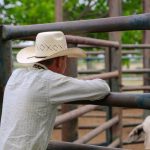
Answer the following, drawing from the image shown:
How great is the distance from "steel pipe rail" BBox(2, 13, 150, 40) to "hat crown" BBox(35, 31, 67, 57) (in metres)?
0.09

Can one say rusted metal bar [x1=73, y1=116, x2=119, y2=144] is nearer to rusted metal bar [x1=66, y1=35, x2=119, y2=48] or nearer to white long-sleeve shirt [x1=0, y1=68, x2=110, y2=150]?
rusted metal bar [x1=66, y1=35, x2=119, y2=48]

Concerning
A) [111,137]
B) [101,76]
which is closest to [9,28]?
[101,76]

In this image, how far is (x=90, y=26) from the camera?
2.15 m

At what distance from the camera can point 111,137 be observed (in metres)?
4.65

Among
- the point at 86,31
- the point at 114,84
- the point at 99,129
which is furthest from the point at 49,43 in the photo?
the point at 114,84

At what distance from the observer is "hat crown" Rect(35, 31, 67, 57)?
7.00 feet

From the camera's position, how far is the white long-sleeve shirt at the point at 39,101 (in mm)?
2064

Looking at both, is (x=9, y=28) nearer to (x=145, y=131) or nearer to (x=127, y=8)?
(x=145, y=131)

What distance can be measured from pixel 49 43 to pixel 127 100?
1.42 ft

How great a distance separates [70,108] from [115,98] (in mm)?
1558

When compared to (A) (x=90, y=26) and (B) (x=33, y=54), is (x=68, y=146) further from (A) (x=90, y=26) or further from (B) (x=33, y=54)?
(A) (x=90, y=26)

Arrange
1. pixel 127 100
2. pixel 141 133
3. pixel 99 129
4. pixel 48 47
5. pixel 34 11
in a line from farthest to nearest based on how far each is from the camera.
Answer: pixel 34 11 < pixel 99 129 < pixel 141 133 < pixel 48 47 < pixel 127 100

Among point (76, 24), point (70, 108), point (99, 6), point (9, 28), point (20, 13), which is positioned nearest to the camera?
point (76, 24)

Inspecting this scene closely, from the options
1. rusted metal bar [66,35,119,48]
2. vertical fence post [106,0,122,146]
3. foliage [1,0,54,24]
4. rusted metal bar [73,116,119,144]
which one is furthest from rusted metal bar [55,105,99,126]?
foliage [1,0,54,24]
